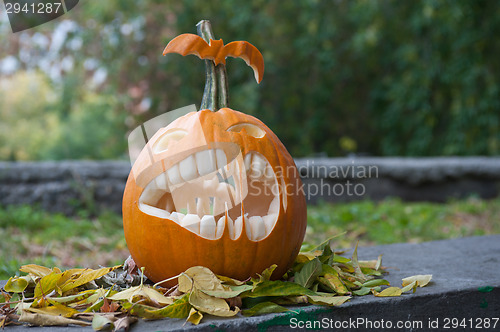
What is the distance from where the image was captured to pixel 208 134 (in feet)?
4.81

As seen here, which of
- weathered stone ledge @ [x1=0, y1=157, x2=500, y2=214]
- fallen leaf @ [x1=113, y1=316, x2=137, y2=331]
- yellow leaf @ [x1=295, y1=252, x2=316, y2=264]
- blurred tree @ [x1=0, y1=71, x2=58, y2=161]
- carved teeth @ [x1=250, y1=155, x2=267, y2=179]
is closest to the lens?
fallen leaf @ [x1=113, y1=316, x2=137, y2=331]

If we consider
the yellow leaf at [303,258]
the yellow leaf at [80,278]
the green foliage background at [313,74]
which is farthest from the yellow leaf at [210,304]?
the green foliage background at [313,74]

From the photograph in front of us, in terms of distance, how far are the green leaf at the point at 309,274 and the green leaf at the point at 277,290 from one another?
0.06 m

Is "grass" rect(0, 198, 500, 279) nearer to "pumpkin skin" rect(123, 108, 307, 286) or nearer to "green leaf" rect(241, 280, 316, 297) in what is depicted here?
"pumpkin skin" rect(123, 108, 307, 286)

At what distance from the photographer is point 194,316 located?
4.11 feet

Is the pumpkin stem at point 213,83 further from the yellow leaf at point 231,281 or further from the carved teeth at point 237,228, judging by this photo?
the yellow leaf at point 231,281

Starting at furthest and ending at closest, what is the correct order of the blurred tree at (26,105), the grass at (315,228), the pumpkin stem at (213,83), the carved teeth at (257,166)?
the blurred tree at (26,105) < the grass at (315,228) < the pumpkin stem at (213,83) < the carved teeth at (257,166)

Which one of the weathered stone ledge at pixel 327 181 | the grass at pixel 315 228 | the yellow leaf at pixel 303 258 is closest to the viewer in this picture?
the yellow leaf at pixel 303 258

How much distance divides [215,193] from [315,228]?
2166 mm

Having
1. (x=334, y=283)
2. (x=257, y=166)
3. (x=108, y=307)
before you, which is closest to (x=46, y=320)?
(x=108, y=307)

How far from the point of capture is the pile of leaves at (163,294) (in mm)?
1271

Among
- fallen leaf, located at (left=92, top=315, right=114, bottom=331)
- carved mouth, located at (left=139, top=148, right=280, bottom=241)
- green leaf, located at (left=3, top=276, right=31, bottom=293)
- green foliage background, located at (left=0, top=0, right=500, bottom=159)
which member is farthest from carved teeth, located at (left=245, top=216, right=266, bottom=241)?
green foliage background, located at (left=0, top=0, right=500, bottom=159)

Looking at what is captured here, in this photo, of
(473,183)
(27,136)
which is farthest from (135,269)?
(27,136)

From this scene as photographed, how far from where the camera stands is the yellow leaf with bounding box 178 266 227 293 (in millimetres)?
1354
